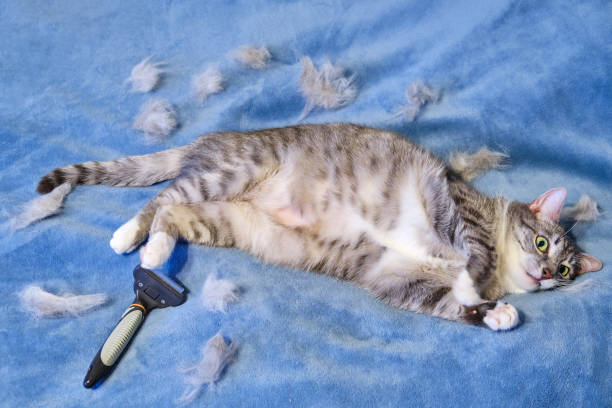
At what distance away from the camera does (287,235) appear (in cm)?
177

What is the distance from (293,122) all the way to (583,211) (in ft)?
3.98

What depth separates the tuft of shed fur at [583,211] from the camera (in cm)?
184

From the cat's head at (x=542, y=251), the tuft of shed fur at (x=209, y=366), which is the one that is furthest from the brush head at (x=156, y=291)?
the cat's head at (x=542, y=251)

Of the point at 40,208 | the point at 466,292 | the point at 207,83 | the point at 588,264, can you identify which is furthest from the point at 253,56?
the point at 588,264

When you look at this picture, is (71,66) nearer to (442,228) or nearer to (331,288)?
(331,288)

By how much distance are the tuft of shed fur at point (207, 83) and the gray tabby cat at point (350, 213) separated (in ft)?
0.86

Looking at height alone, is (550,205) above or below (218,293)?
above

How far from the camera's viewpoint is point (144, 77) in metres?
2.02

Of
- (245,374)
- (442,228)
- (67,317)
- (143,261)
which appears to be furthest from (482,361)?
(67,317)

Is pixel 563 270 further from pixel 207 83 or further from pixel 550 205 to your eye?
pixel 207 83

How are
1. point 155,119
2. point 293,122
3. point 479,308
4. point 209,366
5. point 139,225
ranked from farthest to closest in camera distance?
point 293,122 → point 155,119 → point 139,225 → point 479,308 → point 209,366

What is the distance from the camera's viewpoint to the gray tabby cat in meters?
1.66

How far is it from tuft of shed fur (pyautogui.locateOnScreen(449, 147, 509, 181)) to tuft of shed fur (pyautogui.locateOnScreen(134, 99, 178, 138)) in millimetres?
1195

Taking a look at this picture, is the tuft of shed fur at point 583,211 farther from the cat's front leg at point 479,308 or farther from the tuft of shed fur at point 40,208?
the tuft of shed fur at point 40,208
